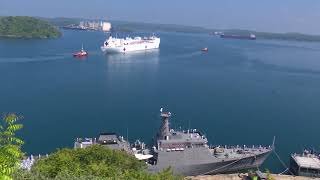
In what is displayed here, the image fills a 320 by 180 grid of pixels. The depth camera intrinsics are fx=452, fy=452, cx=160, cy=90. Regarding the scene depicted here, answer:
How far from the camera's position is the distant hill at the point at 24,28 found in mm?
114650

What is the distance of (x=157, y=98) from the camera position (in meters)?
45.8

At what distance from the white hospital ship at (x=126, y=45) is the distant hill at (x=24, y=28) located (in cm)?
2949

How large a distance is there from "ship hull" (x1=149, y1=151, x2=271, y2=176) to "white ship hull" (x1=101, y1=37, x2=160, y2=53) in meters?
62.1

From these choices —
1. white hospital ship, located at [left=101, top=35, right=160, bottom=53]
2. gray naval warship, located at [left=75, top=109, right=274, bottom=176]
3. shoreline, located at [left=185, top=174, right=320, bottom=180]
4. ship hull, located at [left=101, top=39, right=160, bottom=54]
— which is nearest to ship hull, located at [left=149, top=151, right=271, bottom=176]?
gray naval warship, located at [left=75, top=109, right=274, bottom=176]

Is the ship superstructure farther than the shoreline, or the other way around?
the ship superstructure

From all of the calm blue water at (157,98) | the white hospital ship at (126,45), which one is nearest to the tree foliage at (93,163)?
the calm blue water at (157,98)

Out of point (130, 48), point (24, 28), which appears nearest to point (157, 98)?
point (130, 48)

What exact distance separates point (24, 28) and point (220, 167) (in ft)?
335

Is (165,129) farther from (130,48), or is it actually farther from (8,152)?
(130,48)

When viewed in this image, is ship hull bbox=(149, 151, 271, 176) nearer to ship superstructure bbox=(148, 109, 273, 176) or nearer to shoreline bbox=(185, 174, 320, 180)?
ship superstructure bbox=(148, 109, 273, 176)

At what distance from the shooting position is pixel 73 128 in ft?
113

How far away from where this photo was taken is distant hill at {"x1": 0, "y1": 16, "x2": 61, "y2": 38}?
11465cm

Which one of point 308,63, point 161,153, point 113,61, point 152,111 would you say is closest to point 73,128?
point 152,111

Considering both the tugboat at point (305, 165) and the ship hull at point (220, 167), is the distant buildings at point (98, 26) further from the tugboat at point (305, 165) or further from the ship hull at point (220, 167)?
the tugboat at point (305, 165)
